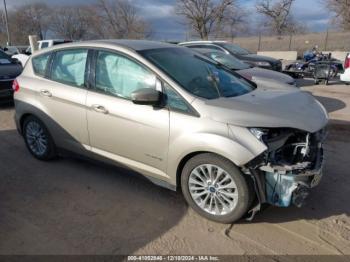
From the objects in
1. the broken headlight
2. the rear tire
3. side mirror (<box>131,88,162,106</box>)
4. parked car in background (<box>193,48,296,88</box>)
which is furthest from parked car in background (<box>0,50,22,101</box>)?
the broken headlight

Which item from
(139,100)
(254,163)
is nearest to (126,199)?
(139,100)

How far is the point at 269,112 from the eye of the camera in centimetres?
339

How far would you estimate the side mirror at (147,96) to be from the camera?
3578 millimetres

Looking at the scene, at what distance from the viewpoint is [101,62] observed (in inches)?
167

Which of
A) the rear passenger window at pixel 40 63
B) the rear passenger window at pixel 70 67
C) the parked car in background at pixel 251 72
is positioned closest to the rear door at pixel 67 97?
the rear passenger window at pixel 70 67

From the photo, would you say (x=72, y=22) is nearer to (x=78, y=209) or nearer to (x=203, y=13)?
(x=203, y=13)

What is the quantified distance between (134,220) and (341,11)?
41.3 metres

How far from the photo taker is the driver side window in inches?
152

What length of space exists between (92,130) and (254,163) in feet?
6.78

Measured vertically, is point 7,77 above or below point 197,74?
below

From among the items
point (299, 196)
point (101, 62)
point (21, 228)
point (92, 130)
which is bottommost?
point (21, 228)

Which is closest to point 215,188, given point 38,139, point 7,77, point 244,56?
point 38,139

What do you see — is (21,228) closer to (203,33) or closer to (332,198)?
(332,198)

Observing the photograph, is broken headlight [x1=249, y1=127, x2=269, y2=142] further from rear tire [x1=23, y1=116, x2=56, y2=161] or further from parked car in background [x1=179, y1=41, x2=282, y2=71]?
parked car in background [x1=179, y1=41, x2=282, y2=71]
